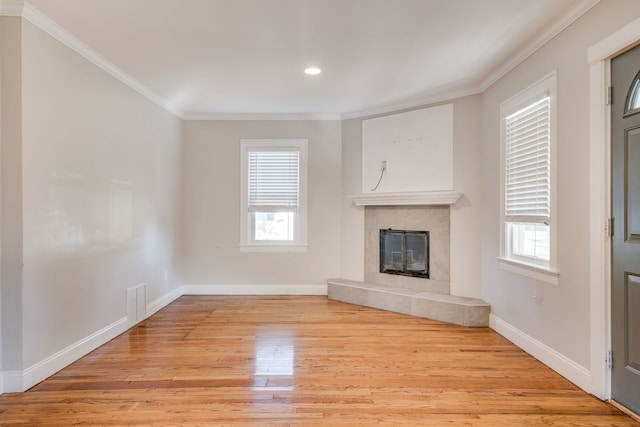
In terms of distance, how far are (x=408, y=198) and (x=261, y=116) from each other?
8.02ft

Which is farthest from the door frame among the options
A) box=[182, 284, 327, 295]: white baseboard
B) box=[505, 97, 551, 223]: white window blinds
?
box=[182, 284, 327, 295]: white baseboard

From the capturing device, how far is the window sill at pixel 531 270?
8.76 feet

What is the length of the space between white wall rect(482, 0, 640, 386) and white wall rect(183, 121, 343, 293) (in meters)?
2.67

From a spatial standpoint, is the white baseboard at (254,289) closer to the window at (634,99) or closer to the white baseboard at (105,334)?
the white baseboard at (105,334)

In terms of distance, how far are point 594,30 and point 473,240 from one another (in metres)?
2.28

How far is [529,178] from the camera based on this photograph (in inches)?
119

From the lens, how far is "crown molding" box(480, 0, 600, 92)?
2.33 metres

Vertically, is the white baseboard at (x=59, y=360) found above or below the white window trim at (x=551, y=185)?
below

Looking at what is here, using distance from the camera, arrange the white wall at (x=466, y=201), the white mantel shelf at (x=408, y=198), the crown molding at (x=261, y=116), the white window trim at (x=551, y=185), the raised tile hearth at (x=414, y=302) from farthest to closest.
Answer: the crown molding at (x=261, y=116), the white mantel shelf at (x=408, y=198), the white wall at (x=466, y=201), the raised tile hearth at (x=414, y=302), the white window trim at (x=551, y=185)

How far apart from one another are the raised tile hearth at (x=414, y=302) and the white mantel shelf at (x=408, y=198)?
1.12m

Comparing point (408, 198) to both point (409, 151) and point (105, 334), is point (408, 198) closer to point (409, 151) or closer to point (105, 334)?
point (409, 151)

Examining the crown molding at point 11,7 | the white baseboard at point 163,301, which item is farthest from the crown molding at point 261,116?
the crown molding at point 11,7

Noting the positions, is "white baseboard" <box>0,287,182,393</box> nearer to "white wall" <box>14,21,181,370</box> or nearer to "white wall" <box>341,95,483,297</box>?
"white wall" <box>14,21,181,370</box>

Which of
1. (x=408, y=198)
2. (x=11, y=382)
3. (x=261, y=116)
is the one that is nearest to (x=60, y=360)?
(x=11, y=382)
